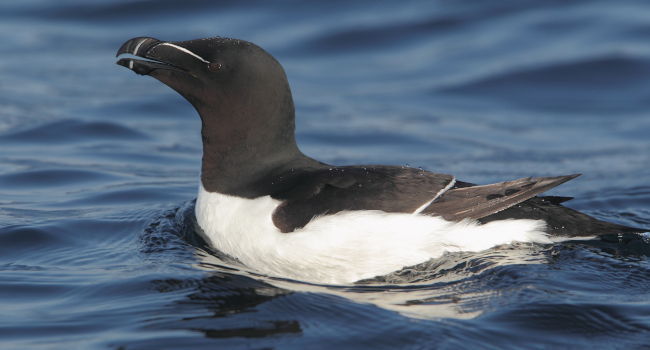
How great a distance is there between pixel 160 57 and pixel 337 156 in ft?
12.6

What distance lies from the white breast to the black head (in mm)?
446

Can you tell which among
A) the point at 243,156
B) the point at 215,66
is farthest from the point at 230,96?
the point at 243,156

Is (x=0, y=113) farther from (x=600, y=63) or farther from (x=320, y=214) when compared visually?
(x=600, y=63)

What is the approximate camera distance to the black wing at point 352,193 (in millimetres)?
5109

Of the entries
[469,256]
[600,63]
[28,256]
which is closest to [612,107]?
[600,63]

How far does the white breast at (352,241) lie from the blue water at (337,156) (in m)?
0.09

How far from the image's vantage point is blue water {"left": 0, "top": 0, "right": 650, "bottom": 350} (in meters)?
4.55

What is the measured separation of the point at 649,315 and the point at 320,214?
1708mm

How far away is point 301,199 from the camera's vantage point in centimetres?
519

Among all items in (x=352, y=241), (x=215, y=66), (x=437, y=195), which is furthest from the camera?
(x=215, y=66)

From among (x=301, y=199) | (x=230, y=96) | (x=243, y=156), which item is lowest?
(x=301, y=199)

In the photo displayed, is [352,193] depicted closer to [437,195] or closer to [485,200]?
[437,195]

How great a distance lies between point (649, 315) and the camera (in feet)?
15.3

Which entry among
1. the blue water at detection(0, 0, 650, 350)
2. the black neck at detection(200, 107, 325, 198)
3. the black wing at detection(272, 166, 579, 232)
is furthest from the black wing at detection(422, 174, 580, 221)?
the black neck at detection(200, 107, 325, 198)
